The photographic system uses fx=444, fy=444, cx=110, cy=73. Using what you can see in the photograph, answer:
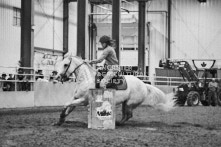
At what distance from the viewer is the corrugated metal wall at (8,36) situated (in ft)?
94.0

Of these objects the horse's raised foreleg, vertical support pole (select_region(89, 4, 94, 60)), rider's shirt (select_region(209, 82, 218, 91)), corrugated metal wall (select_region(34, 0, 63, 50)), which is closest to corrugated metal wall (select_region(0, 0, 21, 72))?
corrugated metal wall (select_region(34, 0, 63, 50))

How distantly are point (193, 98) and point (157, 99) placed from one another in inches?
499

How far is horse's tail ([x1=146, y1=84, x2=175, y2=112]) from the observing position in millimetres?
11422

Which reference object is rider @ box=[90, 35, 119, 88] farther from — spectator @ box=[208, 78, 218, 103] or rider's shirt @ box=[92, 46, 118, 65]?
spectator @ box=[208, 78, 218, 103]

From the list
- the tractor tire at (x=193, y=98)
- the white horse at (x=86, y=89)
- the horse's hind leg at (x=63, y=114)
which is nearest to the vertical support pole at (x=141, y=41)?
the tractor tire at (x=193, y=98)

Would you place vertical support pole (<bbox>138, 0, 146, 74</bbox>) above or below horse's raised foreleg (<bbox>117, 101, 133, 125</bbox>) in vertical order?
above

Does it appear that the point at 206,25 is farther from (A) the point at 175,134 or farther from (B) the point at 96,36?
(A) the point at 175,134

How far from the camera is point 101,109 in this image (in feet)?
32.5

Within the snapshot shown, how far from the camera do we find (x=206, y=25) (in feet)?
134

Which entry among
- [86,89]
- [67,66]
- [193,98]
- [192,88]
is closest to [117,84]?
[86,89]

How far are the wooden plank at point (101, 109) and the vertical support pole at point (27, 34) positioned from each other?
46.0 feet

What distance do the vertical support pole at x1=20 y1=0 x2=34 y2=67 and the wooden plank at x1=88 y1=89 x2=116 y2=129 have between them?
1403cm

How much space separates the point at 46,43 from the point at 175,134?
88.7 ft

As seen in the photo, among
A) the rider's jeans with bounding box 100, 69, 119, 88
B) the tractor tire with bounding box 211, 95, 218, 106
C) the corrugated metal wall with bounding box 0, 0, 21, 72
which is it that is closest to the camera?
the rider's jeans with bounding box 100, 69, 119, 88
